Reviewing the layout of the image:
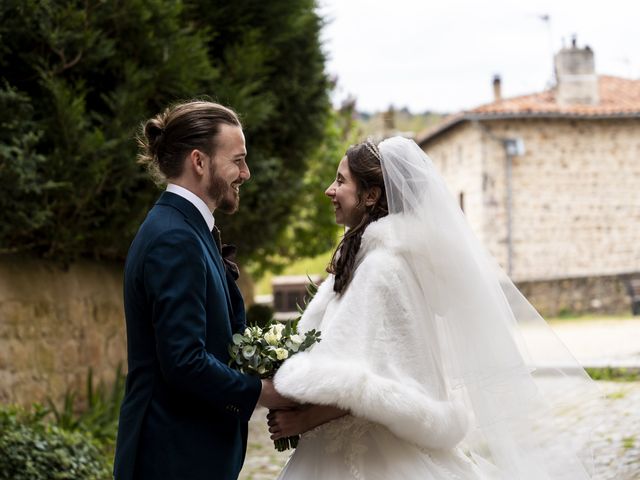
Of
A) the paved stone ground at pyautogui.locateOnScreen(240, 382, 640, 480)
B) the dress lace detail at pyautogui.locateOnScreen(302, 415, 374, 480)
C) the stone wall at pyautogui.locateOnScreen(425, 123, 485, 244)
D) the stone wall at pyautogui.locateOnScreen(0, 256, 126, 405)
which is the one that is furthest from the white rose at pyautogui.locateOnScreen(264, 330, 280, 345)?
the stone wall at pyautogui.locateOnScreen(425, 123, 485, 244)

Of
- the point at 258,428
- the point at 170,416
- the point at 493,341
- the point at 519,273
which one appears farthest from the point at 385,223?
the point at 519,273

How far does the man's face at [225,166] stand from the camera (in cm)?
→ 296

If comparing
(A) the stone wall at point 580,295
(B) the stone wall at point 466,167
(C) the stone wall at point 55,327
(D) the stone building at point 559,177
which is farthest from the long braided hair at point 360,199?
(D) the stone building at point 559,177

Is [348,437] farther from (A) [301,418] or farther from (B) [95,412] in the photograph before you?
(B) [95,412]

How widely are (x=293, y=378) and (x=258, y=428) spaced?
6.77 metres

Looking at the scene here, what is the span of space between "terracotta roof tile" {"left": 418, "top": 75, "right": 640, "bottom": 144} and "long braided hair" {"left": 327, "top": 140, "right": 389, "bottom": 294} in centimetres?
2372

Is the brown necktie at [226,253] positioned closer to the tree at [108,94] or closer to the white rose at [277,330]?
the white rose at [277,330]

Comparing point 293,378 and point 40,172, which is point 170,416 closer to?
point 293,378

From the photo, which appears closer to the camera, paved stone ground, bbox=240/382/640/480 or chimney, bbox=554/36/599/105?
paved stone ground, bbox=240/382/640/480

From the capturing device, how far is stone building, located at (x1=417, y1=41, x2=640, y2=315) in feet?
87.7

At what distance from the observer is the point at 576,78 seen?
27969 millimetres

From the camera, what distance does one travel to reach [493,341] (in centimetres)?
315

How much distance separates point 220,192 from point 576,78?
2674 centimetres

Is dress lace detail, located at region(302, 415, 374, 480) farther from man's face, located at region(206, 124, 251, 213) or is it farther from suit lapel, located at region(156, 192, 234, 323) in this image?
man's face, located at region(206, 124, 251, 213)
